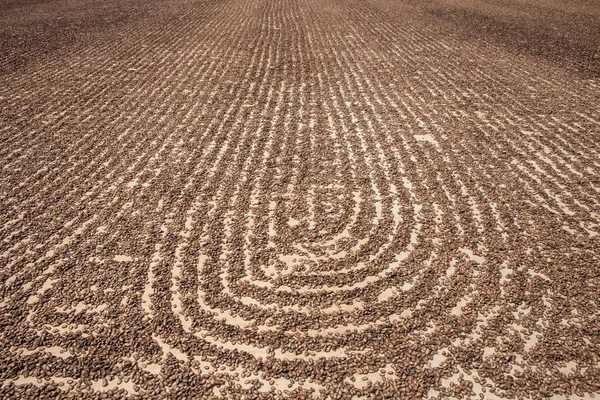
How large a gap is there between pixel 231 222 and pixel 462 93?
449 inches

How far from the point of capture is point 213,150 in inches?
433

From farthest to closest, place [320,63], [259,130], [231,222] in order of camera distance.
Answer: [320,63], [259,130], [231,222]

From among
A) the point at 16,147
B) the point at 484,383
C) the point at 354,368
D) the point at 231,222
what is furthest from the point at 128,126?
the point at 484,383

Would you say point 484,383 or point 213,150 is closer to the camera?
point 484,383

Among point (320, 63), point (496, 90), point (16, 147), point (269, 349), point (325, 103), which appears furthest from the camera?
point (320, 63)

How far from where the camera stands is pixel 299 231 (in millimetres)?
8297

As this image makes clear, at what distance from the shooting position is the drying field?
227 inches

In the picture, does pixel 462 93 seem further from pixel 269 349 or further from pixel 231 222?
pixel 269 349

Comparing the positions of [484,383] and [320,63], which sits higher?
[320,63]

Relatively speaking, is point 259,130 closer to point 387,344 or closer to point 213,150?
point 213,150

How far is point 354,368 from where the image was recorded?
573cm

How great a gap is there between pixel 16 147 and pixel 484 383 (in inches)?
526

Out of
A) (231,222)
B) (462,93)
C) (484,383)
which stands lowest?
(484,383)

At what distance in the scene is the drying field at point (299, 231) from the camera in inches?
227
